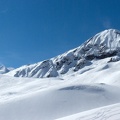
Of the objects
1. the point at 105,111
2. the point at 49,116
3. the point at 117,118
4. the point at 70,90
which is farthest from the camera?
the point at 70,90

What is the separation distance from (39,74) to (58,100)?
163m

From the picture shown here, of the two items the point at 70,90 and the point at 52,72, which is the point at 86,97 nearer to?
the point at 70,90

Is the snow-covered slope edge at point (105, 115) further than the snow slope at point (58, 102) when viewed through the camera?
No

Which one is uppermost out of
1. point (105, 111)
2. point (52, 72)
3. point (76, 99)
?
point (52, 72)

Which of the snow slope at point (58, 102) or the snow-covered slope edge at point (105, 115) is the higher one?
the snow slope at point (58, 102)

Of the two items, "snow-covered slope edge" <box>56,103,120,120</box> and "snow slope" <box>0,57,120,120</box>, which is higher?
"snow slope" <box>0,57,120,120</box>

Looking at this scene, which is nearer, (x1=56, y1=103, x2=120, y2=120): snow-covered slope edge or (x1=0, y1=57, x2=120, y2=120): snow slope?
(x1=56, y1=103, x2=120, y2=120): snow-covered slope edge

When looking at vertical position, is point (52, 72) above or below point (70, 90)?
above

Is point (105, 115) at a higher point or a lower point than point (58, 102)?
lower

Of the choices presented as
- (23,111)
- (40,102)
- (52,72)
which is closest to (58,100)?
(40,102)

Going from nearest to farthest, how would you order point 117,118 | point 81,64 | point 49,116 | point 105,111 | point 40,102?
point 117,118 < point 105,111 < point 49,116 < point 40,102 < point 81,64

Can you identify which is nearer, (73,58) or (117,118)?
(117,118)

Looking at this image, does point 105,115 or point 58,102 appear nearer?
point 105,115

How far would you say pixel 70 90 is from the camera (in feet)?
73.8
